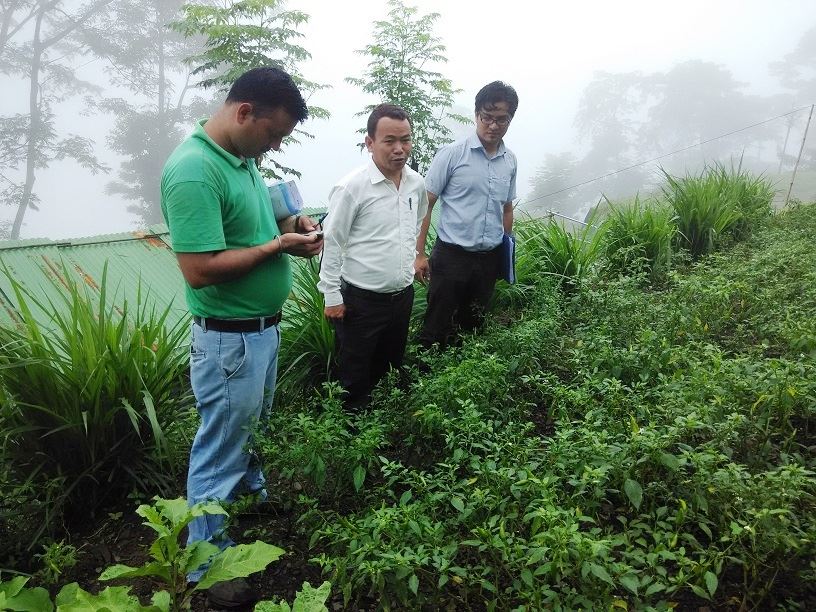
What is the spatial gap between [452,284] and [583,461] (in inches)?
60.1

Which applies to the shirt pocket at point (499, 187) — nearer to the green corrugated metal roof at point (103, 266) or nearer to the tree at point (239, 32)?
the green corrugated metal roof at point (103, 266)

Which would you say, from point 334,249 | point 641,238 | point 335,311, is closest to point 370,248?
point 334,249

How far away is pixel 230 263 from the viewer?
5.21ft

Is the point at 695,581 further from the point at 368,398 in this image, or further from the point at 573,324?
the point at 573,324

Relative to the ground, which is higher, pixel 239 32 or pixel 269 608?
pixel 239 32

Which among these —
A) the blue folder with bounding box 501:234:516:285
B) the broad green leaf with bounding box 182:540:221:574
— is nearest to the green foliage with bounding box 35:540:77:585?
the broad green leaf with bounding box 182:540:221:574

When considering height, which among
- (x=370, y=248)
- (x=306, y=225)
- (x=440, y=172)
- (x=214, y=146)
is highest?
(x=214, y=146)

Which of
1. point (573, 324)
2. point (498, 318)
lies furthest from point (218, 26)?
point (573, 324)

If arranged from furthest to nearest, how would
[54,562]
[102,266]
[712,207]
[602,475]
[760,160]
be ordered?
[760,160] < [712,207] < [102,266] < [54,562] < [602,475]

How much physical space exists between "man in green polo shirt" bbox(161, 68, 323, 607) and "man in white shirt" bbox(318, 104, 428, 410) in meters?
0.55

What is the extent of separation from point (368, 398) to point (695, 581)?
1.55 metres

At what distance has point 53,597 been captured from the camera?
5.91 ft

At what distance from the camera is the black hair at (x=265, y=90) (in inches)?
63.2

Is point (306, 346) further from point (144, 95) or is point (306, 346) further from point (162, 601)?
point (144, 95)
